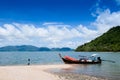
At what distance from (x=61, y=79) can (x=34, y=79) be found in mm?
3562

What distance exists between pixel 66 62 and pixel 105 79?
3768 cm

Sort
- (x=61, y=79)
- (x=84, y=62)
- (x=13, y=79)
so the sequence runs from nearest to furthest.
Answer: (x=13, y=79)
(x=61, y=79)
(x=84, y=62)

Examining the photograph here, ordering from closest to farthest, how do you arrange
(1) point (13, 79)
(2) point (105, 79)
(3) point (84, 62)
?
(1) point (13, 79) → (2) point (105, 79) → (3) point (84, 62)

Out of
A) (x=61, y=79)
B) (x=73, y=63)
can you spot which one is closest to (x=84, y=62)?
(x=73, y=63)

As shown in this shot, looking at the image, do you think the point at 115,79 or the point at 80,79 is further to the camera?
the point at 115,79

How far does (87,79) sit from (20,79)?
908 cm

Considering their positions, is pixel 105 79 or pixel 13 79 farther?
pixel 105 79

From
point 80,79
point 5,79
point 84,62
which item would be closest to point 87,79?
point 80,79

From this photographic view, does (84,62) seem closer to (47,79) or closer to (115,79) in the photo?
(115,79)

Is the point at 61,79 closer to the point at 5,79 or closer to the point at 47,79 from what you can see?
the point at 47,79

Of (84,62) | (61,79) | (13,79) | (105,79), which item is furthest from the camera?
(84,62)

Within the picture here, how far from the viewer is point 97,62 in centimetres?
7331

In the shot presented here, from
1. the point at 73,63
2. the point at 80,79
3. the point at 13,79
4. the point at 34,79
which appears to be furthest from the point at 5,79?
the point at 73,63

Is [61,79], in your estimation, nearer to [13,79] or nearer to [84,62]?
[13,79]
